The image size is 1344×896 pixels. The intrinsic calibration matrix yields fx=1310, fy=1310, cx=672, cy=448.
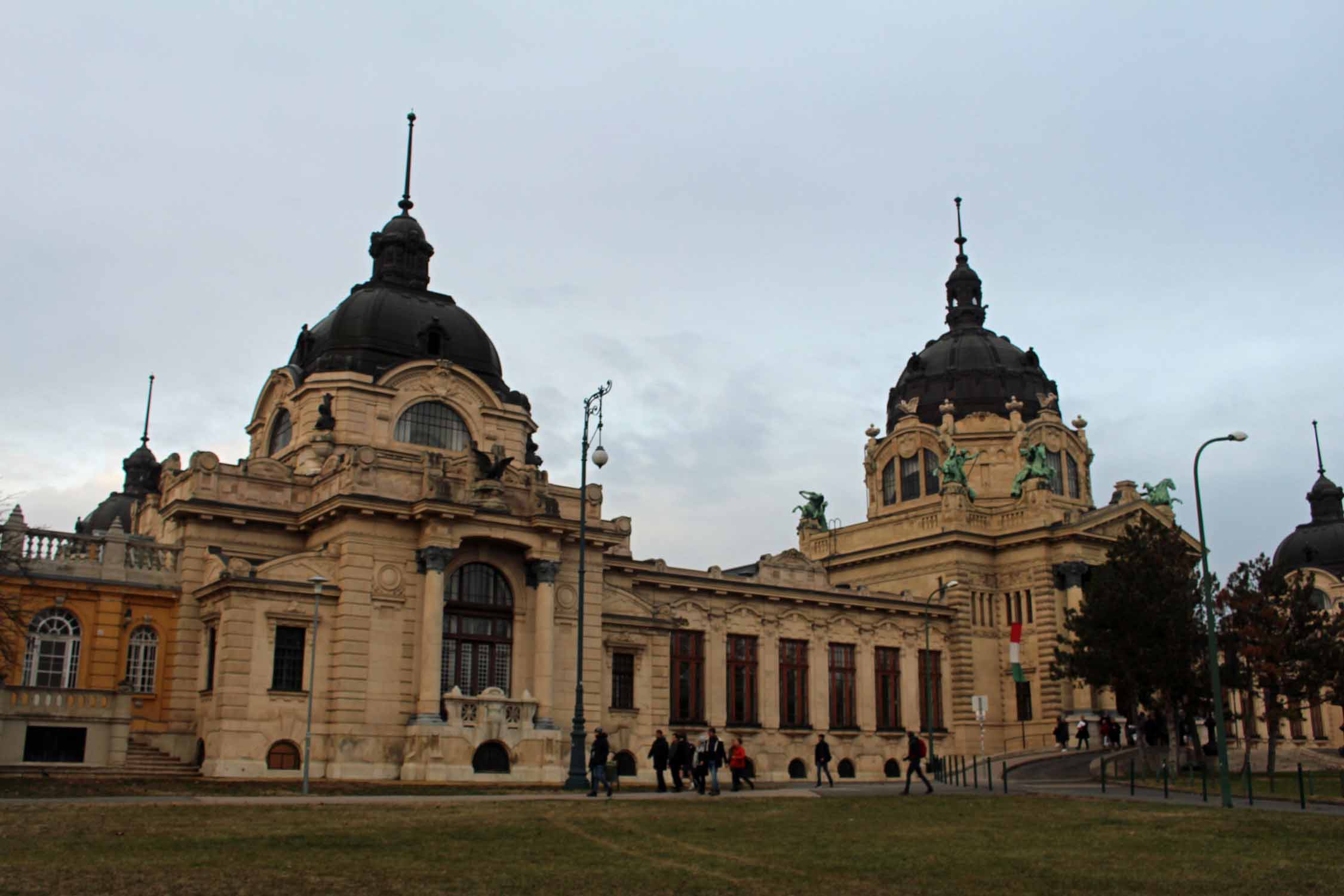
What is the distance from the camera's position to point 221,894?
14289 millimetres

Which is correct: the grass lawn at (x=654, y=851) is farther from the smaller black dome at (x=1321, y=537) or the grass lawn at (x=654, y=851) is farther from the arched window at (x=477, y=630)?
the smaller black dome at (x=1321, y=537)

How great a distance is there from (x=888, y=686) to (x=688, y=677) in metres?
11.4

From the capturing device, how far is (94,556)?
43031 mm

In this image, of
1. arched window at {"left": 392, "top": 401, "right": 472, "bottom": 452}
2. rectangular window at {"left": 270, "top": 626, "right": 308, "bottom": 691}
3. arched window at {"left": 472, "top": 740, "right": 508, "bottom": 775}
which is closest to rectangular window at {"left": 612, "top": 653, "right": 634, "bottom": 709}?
arched window at {"left": 472, "top": 740, "right": 508, "bottom": 775}

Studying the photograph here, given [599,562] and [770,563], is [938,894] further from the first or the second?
[770,563]

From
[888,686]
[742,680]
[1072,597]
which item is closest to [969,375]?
[1072,597]

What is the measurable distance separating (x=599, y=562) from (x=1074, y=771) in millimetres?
20099

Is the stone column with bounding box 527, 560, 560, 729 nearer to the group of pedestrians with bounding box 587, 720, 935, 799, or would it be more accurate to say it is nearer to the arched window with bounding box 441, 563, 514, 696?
the arched window with bounding box 441, 563, 514, 696

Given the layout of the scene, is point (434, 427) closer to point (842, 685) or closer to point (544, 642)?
point (544, 642)

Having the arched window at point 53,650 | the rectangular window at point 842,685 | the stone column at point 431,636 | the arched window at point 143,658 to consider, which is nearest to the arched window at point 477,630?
the stone column at point 431,636

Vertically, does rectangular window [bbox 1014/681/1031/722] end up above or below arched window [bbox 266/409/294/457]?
below

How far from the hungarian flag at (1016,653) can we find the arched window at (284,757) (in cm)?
3307

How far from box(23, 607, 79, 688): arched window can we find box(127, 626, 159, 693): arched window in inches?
68.6

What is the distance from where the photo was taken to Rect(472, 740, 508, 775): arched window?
42750 mm
